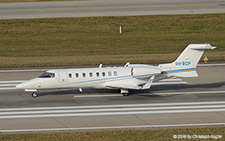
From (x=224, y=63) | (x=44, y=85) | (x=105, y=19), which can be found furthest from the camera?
(x=105, y=19)

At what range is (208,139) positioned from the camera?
81.8 feet

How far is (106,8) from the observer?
64.4 m

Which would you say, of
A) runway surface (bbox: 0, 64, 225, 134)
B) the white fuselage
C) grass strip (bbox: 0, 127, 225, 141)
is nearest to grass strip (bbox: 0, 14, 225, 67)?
runway surface (bbox: 0, 64, 225, 134)

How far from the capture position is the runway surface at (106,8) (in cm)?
6184

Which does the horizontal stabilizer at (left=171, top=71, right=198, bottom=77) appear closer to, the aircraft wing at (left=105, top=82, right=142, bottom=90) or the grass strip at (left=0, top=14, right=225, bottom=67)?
the aircraft wing at (left=105, top=82, right=142, bottom=90)

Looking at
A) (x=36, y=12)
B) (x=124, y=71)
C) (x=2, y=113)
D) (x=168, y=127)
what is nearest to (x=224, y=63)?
(x=124, y=71)

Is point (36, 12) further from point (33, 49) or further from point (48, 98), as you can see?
point (48, 98)

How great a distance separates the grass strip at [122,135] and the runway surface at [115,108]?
1.02 meters

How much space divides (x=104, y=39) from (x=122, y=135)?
30.9 metres

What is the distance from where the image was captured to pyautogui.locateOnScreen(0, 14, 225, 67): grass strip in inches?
1866

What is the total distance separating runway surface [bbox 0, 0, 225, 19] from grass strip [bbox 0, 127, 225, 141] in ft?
122

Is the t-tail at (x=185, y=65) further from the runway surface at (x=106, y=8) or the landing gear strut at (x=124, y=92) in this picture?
the runway surface at (x=106, y=8)

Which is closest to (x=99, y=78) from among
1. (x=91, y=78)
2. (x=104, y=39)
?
(x=91, y=78)

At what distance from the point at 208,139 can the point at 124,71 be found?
10.5 metres
